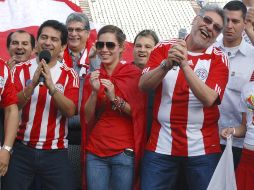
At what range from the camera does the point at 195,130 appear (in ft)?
13.3

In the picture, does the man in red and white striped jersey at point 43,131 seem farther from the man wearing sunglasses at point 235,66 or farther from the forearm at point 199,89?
the man wearing sunglasses at point 235,66

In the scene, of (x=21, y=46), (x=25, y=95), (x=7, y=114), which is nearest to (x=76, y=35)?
(x=21, y=46)

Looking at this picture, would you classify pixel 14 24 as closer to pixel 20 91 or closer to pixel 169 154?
pixel 20 91

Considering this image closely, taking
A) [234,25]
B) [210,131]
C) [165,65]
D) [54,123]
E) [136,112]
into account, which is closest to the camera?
[165,65]

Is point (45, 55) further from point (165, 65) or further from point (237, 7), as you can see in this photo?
point (237, 7)

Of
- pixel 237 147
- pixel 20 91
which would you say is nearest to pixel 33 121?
pixel 20 91

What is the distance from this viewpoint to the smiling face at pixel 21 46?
5.04 m

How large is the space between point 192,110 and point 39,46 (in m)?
1.26

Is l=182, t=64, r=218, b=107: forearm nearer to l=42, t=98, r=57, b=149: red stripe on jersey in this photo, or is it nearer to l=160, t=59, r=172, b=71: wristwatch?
l=160, t=59, r=172, b=71: wristwatch

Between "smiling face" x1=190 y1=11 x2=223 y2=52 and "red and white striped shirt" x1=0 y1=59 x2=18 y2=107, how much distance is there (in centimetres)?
130

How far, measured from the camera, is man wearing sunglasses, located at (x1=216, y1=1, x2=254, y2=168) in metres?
4.45

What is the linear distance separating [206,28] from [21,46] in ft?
5.79

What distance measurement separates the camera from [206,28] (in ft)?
13.1

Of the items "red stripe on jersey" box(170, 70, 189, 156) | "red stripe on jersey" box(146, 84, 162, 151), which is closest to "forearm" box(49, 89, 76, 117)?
"red stripe on jersey" box(146, 84, 162, 151)
